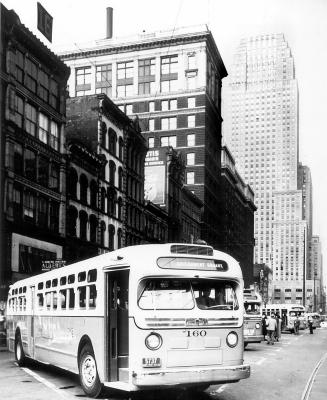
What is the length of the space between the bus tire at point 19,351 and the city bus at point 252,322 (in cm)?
1100

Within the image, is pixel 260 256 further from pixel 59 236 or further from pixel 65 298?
pixel 65 298

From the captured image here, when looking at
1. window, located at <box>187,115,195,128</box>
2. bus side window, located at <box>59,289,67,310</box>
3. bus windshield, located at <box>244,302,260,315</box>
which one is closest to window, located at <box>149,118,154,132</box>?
window, located at <box>187,115,195,128</box>

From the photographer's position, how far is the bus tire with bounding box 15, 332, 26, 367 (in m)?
17.5

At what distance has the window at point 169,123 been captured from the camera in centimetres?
9244

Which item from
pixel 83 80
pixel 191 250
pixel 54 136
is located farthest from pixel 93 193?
pixel 83 80

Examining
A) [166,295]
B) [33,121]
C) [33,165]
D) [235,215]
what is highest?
[235,215]

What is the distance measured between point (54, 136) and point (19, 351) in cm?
2763

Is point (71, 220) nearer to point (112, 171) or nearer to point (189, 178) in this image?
point (112, 171)

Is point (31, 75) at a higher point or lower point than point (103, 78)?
lower

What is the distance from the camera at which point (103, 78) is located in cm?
9744

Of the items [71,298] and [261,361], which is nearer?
[71,298]

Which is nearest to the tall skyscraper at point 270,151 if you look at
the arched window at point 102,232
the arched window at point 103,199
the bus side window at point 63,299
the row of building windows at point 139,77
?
the row of building windows at point 139,77

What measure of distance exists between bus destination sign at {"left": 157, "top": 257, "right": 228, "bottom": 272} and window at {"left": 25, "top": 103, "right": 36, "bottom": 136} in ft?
99.3

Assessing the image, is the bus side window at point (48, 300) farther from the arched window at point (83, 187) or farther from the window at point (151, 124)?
the window at point (151, 124)
